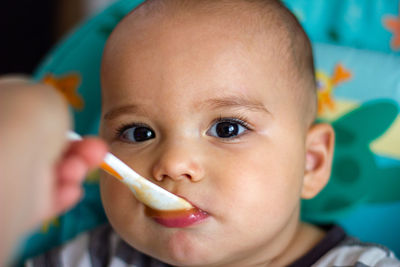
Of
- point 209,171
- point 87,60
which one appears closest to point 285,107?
point 209,171

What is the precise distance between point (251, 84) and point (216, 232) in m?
0.24

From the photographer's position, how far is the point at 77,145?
50 cm

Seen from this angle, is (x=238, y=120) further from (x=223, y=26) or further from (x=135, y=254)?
(x=135, y=254)

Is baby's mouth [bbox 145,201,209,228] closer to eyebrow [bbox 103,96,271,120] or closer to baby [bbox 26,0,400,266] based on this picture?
baby [bbox 26,0,400,266]

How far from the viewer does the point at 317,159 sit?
3.10ft

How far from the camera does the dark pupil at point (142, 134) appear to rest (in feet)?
2.68

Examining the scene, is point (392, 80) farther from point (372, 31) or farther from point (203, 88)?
point (203, 88)

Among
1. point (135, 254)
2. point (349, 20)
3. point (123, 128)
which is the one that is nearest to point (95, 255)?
point (135, 254)

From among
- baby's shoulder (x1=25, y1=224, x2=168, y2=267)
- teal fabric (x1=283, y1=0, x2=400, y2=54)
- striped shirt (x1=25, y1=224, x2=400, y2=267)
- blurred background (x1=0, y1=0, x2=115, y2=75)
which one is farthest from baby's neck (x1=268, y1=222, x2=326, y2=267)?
blurred background (x1=0, y1=0, x2=115, y2=75)

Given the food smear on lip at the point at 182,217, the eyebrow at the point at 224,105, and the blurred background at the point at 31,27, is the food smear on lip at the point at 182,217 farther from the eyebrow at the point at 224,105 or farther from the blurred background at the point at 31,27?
the blurred background at the point at 31,27

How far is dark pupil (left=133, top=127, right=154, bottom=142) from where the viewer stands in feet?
2.68

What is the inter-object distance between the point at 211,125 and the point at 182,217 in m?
0.15

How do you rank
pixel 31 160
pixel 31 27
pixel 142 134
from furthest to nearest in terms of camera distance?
1. pixel 31 27
2. pixel 142 134
3. pixel 31 160

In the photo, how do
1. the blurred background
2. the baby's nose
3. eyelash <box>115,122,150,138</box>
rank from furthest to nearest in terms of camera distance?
the blurred background → eyelash <box>115,122,150,138</box> → the baby's nose
